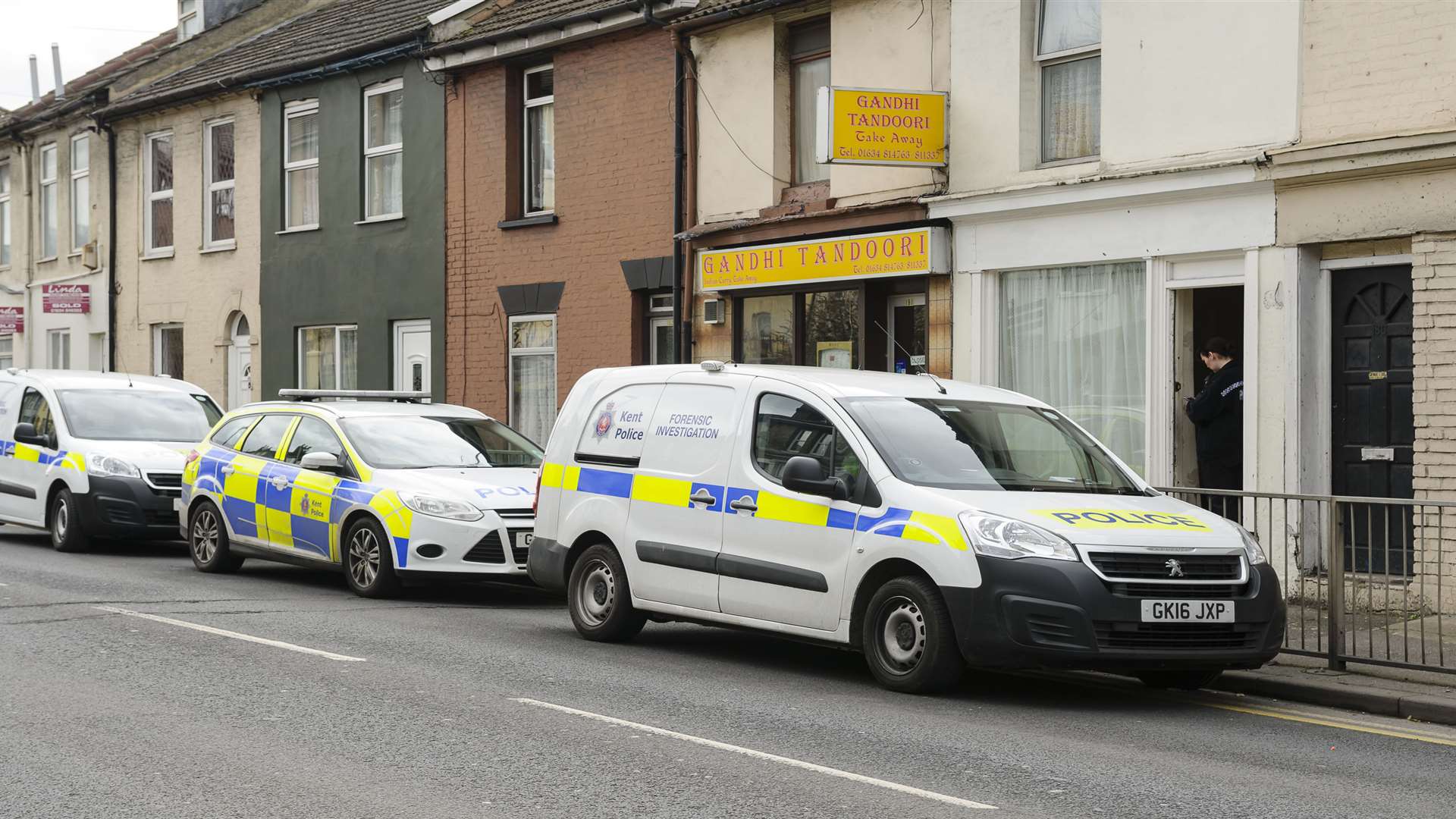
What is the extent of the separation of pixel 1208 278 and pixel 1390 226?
70.2 inches

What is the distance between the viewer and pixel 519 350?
71.6 feet

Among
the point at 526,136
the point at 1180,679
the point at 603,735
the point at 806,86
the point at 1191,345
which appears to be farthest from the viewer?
the point at 526,136

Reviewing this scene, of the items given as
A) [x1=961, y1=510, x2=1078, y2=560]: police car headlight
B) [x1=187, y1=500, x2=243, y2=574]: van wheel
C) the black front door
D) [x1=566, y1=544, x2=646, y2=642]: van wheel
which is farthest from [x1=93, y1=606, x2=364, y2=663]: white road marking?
the black front door

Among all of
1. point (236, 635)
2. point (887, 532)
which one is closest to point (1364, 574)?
point (887, 532)

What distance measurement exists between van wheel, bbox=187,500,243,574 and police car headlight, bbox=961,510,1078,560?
8.44 m

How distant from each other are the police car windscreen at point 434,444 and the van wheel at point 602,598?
304cm

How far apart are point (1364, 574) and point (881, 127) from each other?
718 centimetres

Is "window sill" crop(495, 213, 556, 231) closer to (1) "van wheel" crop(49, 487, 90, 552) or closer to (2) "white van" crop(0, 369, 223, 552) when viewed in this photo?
(2) "white van" crop(0, 369, 223, 552)

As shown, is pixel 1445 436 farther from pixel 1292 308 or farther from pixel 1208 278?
pixel 1208 278

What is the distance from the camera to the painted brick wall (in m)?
12.4

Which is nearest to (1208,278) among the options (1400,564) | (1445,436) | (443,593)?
(1445,436)

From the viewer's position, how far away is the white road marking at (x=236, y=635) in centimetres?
994

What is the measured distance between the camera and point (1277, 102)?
13406 millimetres

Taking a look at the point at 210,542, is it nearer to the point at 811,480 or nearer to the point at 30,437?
the point at 30,437
